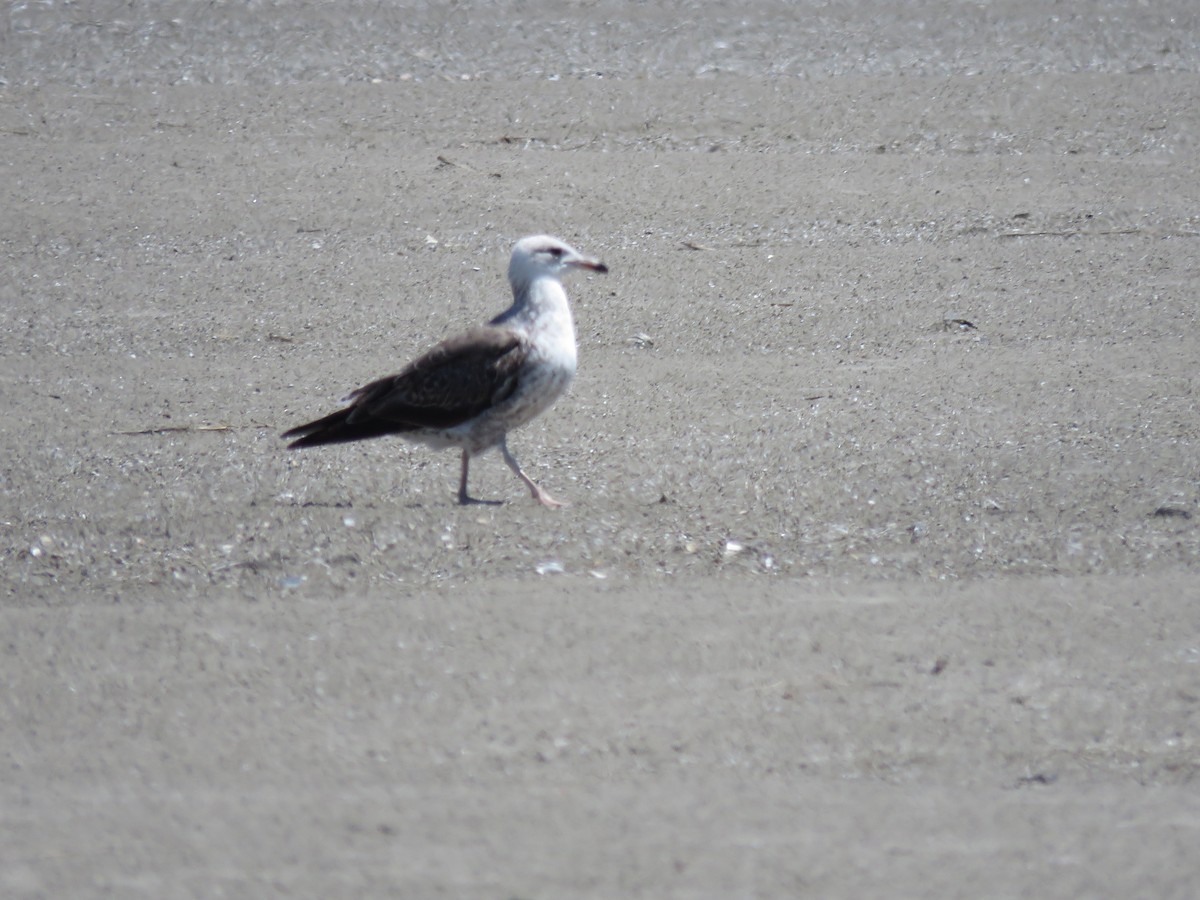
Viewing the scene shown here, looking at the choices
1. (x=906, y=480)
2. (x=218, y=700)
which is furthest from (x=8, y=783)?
(x=906, y=480)

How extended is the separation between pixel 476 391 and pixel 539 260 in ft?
2.60

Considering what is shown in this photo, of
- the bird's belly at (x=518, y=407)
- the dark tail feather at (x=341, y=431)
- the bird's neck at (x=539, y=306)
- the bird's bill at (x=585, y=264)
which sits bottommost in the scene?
the dark tail feather at (x=341, y=431)

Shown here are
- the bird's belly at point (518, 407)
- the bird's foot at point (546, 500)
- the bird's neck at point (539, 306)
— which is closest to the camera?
the bird's foot at point (546, 500)

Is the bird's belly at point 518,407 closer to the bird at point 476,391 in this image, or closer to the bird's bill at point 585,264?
the bird at point 476,391

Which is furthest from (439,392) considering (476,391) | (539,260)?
(539,260)

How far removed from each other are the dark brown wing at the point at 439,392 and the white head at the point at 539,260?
358 mm

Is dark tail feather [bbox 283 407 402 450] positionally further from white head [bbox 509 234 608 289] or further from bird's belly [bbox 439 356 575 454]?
white head [bbox 509 234 608 289]

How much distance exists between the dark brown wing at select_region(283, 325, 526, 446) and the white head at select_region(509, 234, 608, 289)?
358 mm

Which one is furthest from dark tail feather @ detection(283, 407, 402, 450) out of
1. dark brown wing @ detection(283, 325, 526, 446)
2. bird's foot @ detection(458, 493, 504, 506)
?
bird's foot @ detection(458, 493, 504, 506)

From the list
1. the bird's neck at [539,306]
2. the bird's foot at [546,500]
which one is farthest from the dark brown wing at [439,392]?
the bird's foot at [546,500]

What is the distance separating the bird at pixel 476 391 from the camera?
7.24 meters

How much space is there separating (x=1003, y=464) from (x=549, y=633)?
2.91 metres

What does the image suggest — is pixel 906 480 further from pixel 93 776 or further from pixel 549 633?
pixel 93 776

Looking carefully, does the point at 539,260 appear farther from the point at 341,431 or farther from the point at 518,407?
the point at 341,431
